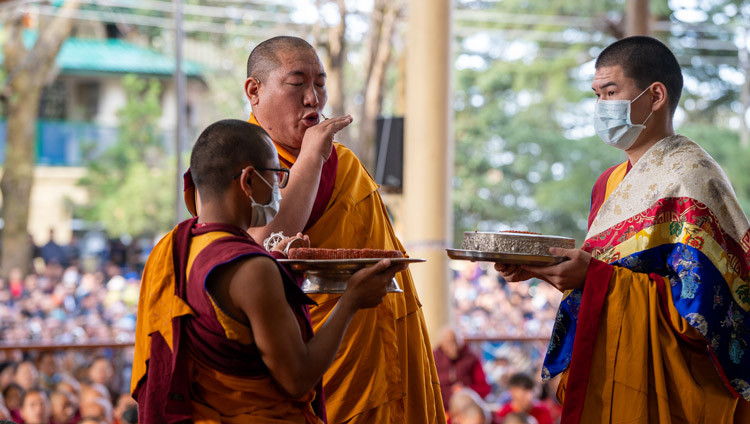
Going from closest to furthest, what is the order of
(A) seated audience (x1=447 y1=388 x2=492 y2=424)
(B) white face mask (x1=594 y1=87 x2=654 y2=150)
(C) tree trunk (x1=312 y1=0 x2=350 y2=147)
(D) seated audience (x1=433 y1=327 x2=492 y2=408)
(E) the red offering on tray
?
1. (E) the red offering on tray
2. (B) white face mask (x1=594 y1=87 x2=654 y2=150)
3. (A) seated audience (x1=447 y1=388 x2=492 y2=424)
4. (D) seated audience (x1=433 y1=327 x2=492 y2=408)
5. (C) tree trunk (x1=312 y1=0 x2=350 y2=147)

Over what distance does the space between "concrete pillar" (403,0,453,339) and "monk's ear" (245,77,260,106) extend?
514 cm

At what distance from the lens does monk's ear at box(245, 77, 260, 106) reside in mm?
2883

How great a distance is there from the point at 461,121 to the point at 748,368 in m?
17.6

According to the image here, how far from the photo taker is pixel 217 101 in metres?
20.9

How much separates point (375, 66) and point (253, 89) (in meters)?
13.0

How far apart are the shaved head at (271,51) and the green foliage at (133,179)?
1689cm

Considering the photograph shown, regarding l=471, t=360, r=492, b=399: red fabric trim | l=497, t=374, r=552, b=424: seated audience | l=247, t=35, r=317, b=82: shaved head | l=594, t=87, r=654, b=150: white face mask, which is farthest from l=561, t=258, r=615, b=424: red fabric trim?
l=471, t=360, r=492, b=399: red fabric trim

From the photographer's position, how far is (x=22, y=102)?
60.8 ft

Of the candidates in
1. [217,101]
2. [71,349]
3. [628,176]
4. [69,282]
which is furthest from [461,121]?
Answer: [628,176]

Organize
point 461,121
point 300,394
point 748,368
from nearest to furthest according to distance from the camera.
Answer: point 300,394 < point 748,368 < point 461,121

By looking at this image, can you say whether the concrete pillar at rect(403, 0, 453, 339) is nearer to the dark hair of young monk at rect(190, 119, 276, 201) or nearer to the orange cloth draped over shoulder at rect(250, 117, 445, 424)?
the orange cloth draped over shoulder at rect(250, 117, 445, 424)

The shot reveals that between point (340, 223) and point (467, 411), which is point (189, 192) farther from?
point (467, 411)

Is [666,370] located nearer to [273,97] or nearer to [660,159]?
[660,159]

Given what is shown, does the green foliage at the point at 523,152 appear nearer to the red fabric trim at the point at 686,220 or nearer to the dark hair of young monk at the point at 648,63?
the dark hair of young monk at the point at 648,63
